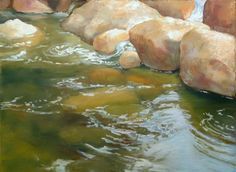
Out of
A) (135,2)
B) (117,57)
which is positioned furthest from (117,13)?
(117,57)

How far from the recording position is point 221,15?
6980mm

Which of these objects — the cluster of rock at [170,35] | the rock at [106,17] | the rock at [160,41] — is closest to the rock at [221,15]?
the cluster of rock at [170,35]

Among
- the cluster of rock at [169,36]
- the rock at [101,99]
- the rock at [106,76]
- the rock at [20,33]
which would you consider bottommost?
the rock at [20,33]

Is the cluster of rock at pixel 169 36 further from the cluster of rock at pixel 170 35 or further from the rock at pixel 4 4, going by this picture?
the rock at pixel 4 4

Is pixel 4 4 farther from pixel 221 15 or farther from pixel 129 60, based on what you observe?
pixel 221 15

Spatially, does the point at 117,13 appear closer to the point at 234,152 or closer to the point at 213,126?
the point at 213,126

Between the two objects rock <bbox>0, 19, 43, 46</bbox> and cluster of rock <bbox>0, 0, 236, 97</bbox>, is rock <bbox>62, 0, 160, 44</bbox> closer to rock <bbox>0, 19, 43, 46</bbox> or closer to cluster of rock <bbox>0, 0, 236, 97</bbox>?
cluster of rock <bbox>0, 0, 236, 97</bbox>

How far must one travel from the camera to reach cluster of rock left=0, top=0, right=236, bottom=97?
18.7 ft

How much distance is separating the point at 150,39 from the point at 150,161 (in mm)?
2775

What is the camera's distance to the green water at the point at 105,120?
4.22 meters

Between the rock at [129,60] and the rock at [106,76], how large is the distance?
0.88ft

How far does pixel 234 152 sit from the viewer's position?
4379 millimetres

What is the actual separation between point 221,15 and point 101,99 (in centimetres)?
272

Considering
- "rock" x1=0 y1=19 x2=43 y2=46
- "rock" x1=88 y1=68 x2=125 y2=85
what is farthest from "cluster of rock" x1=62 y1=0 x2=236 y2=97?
"rock" x1=0 y1=19 x2=43 y2=46
